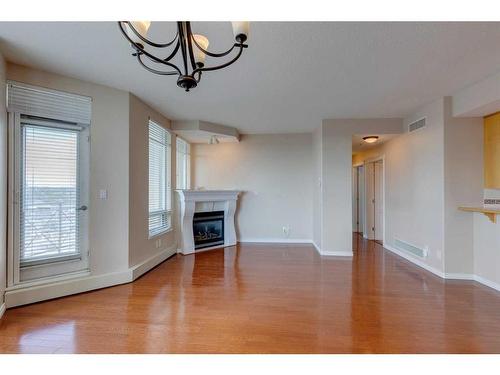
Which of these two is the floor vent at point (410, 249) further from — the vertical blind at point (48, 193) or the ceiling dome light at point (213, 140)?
the vertical blind at point (48, 193)

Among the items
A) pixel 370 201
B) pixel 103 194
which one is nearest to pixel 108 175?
pixel 103 194

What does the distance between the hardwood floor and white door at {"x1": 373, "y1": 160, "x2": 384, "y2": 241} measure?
2.21 meters

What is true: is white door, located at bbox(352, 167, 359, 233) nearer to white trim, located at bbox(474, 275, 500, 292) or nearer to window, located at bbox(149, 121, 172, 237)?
white trim, located at bbox(474, 275, 500, 292)

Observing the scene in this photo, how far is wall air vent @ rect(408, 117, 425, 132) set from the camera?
3867mm

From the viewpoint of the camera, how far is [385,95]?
3383mm

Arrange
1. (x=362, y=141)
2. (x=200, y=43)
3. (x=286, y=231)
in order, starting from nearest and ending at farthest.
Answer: (x=200, y=43) → (x=362, y=141) → (x=286, y=231)

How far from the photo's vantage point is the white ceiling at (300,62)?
199cm

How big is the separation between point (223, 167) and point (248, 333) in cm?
426

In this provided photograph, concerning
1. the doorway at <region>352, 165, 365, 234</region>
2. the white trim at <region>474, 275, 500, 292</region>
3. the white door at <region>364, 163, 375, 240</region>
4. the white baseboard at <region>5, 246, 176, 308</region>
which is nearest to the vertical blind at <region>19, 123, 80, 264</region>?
the white baseboard at <region>5, 246, 176, 308</region>

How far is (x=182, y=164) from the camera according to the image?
18.3 ft

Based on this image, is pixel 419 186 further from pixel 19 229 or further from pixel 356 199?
pixel 19 229

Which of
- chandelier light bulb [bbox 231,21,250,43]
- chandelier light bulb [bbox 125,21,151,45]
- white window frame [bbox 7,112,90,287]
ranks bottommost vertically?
white window frame [bbox 7,112,90,287]

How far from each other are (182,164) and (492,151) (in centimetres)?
540
